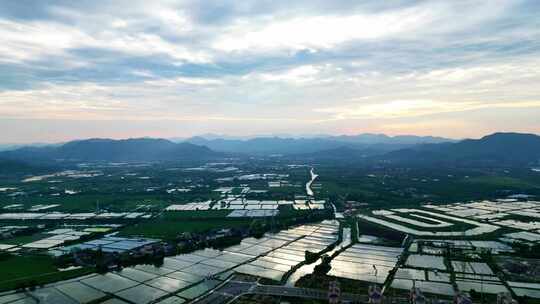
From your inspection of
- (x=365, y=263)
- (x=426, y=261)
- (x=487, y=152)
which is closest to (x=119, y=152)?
(x=487, y=152)

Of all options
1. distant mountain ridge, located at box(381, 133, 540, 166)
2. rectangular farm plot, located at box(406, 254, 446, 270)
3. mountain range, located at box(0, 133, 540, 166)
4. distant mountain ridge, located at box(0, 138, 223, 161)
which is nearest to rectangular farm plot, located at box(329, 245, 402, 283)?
rectangular farm plot, located at box(406, 254, 446, 270)

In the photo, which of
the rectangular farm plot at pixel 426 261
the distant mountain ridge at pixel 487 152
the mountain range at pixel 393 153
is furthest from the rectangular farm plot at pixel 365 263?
the distant mountain ridge at pixel 487 152

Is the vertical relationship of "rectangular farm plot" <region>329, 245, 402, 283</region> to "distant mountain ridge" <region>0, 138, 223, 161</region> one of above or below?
below

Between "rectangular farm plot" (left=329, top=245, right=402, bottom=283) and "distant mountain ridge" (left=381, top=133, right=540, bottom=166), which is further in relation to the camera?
"distant mountain ridge" (left=381, top=133, right=540, bottom=166)

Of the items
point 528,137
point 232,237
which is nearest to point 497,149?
point 528,137

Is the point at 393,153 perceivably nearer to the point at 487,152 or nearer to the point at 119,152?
the point at 487,152

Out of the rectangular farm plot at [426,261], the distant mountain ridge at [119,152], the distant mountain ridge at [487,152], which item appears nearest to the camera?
the rectangular farm plot at [426,261]

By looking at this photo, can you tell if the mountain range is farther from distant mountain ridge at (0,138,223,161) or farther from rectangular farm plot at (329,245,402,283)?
rectangular farm plot at (329,245,402,283)

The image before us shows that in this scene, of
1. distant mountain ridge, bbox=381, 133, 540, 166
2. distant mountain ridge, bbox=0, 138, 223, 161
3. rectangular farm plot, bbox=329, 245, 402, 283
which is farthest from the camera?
distant mountain ridge, bbox=0, 138, 223, 161

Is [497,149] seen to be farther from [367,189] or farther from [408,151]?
[367,189]

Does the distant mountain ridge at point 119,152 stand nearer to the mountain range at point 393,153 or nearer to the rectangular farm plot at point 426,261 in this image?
the mountain range at point 393,153
